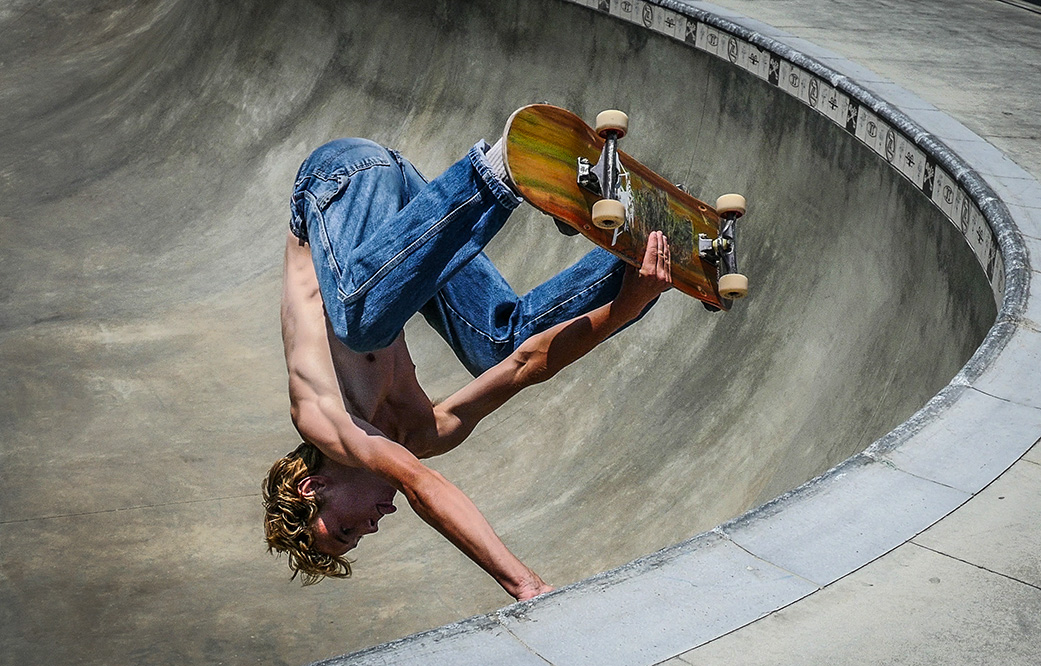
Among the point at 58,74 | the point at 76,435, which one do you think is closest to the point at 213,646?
the point at 76,435

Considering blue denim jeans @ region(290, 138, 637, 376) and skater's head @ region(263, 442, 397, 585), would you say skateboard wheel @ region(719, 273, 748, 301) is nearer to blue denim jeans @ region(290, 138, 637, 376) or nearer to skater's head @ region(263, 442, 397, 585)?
blue denim jeans @ region(290, 138, 637, 376)

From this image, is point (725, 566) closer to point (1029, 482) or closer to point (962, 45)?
point (1029, 482)

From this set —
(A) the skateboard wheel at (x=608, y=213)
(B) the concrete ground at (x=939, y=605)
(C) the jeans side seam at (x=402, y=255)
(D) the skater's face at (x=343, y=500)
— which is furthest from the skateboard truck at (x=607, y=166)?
(B) the concrete ground at (x=939, y=605)

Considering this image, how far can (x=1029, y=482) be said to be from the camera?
3541 millimetres

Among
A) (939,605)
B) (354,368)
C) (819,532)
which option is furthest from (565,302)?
(939,605)

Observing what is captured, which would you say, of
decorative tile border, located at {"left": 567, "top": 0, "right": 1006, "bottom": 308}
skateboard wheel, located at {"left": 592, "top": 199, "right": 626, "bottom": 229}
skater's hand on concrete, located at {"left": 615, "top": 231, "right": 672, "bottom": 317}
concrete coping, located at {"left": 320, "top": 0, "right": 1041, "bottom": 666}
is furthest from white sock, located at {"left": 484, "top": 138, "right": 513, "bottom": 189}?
decorative tile border, located at {"left": 567, "top": 0, "right": 1006, "bottom": 308}

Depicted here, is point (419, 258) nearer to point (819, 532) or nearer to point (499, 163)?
point (499, 163)

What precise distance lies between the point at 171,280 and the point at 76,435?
223 cm

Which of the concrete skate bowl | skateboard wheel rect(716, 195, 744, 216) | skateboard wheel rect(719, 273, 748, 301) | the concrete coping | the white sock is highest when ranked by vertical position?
the white sock

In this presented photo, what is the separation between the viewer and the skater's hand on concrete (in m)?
4.30

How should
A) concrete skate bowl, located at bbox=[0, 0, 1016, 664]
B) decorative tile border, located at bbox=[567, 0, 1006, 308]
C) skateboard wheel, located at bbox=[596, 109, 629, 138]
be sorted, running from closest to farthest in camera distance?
skateboard wheel, located at bbox=[596, 109, 629, 138]
decorative tile border, located at bbox=[567, 0, 1006, 308]
concrete skate bowl, located at bbox=[0, 0, 1016, 664]

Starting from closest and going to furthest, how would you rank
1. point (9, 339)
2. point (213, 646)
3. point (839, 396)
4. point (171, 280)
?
1. point (839, 396)
2. point (213, 646)
3. point (9, 339)
4. point (171, 280)

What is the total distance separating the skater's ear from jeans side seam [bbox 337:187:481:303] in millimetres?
646

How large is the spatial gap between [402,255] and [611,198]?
2.52 ft
